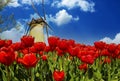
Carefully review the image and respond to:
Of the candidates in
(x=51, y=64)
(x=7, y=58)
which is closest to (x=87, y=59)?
(x=51, y=64)

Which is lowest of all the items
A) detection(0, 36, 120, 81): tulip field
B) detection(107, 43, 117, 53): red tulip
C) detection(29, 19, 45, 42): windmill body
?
detection(0, 36, 120, 81): tulip field

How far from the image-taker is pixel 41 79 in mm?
5293

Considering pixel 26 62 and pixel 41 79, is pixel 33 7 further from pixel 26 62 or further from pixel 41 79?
pixel 26 62

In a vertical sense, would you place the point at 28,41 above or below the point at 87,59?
above

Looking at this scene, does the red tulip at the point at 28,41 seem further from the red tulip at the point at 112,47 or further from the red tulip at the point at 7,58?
the red tulip at the point at 112,47

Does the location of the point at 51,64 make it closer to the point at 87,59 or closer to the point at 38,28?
the point at 87,59

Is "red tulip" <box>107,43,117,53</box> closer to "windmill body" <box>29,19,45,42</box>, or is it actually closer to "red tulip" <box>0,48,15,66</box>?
"red tulip" <box>0,48,15,66</box>

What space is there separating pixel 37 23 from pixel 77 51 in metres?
8.08

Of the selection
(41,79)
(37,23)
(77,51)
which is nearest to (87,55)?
(77,51)

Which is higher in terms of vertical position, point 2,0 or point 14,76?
point 2,0

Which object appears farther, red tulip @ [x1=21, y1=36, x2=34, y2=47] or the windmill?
the windmill

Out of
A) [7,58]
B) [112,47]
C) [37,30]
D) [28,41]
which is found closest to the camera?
[7,58]

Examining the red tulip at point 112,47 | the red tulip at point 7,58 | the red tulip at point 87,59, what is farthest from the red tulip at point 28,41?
the red tulip at point 112,47

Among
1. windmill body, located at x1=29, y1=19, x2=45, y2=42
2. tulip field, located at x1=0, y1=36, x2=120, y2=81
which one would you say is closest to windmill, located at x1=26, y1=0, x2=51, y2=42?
windmill body, located at x1=29, y1=19, x2=45, y2=42
